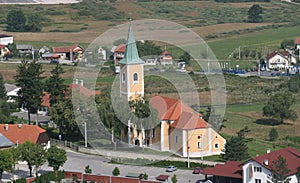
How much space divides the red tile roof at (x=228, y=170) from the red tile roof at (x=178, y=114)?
5.31 metres

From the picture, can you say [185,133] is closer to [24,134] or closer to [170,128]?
[170,128]

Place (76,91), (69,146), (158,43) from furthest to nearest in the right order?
(158,43) → (76,91) → (69,146)

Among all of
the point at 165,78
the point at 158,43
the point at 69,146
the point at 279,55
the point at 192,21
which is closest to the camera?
the point at 69,146

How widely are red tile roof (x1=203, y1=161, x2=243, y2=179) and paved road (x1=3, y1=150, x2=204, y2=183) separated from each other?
→ 3.02ft

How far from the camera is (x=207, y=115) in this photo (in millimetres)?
50375

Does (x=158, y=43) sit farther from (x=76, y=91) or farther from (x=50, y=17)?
(x=76, y=91)

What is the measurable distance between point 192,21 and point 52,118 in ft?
221

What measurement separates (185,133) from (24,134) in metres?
8.30

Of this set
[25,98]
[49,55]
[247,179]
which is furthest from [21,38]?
[247,179]

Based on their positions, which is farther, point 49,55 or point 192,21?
point 192,21

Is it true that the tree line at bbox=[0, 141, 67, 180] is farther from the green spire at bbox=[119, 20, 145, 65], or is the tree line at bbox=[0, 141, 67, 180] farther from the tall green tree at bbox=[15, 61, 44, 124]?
the tall green tree at bbox=[15, 61, 44, 124]

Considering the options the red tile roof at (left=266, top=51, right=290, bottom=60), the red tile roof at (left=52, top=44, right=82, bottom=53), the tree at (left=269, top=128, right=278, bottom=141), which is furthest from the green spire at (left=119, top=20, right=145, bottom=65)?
the red tile roof at (left=52, top=44, right=82, bottom=53)

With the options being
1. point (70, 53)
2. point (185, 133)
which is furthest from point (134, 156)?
point (70, 53)

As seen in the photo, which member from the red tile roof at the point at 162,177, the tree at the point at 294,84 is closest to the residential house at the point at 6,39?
the tree at the point at 294,84
